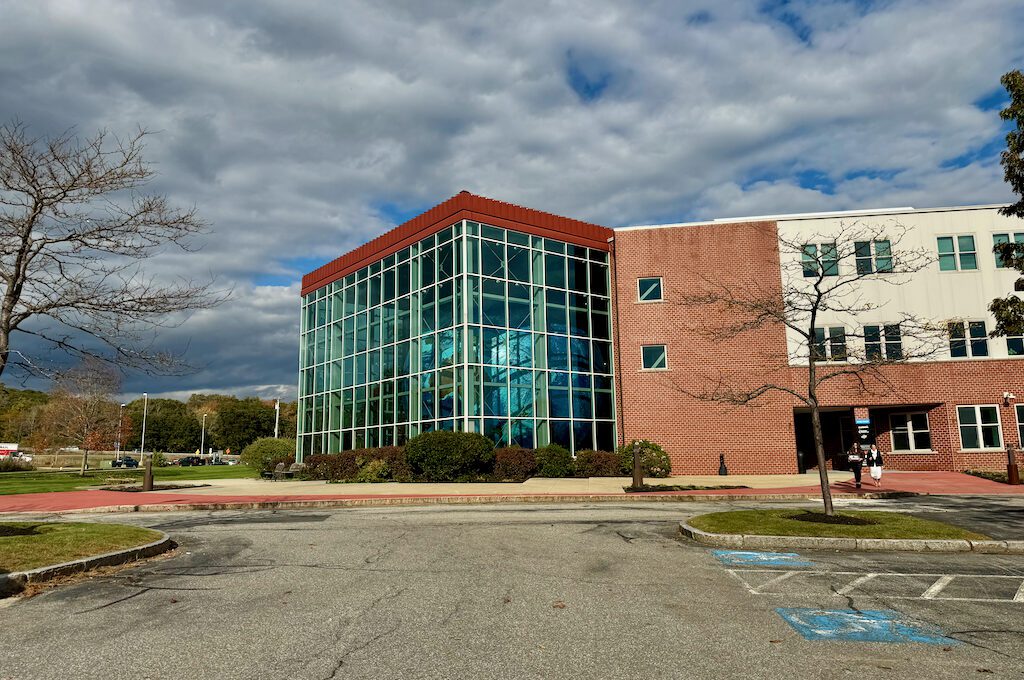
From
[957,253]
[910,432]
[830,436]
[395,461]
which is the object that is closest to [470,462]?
[395,461]

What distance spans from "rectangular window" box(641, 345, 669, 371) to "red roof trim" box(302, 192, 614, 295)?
600 cm

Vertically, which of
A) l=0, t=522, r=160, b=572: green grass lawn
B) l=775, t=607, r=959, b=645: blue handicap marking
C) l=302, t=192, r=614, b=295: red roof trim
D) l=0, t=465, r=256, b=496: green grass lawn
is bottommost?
l=775, t=607, r=959, b=645: blue handicap marking

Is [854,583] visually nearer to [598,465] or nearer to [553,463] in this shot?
[553,463]

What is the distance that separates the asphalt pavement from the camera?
16.7 feet

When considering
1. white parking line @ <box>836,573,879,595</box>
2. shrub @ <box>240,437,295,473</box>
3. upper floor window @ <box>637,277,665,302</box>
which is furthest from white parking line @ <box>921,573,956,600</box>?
shrub @ <box>240,437,295,473</box>

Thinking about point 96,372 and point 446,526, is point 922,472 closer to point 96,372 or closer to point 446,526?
point 446,526

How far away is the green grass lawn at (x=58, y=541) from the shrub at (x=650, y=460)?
64.9ft

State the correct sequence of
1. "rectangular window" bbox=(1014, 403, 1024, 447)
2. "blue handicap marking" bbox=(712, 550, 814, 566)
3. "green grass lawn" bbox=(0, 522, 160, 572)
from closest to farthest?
1. "green grass lawn" bbox=(0, 522, 160, 572)
2. "blue handicap marking" bbox=(712, 550, 814, 566)
3. "rectangular window" bbox=(1014, 403, 1024, 447)

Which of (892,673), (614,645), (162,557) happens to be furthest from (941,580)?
(162,557)

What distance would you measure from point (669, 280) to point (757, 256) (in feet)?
12.9

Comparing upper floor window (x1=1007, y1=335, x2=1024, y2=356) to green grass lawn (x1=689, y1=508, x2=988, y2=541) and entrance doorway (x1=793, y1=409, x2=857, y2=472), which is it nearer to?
entrance doorway (x1=793, y1=409, x2=857, y2=472)

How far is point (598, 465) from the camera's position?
28.3 meters

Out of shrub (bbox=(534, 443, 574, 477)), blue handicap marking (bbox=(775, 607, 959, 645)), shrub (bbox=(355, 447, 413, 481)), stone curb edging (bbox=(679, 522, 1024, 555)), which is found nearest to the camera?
blue handicap marking (bbox=(775, 607, 959, 645))

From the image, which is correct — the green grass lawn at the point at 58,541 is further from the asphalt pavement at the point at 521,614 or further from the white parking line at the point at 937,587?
the white parking line at the point at 937,587
